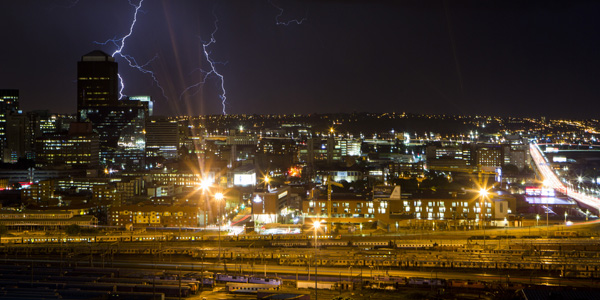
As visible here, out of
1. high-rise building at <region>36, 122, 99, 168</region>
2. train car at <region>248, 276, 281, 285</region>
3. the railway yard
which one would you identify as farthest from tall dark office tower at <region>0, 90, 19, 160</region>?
train car at <region>248, 276, 281, 285</region>

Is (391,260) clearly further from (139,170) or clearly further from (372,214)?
(139,170)

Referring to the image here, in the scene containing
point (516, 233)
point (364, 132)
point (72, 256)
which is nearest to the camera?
point (72, 256)

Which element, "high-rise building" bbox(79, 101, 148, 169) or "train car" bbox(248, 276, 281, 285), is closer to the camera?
"train car" bbox(248, 276, 281, 285)

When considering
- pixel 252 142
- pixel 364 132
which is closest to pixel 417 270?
pixel 252 142

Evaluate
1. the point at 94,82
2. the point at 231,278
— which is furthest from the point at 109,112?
the point at 231,278

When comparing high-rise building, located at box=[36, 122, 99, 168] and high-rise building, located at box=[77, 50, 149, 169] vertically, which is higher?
high-rise building, located at box=[77, 50, 149, 169]

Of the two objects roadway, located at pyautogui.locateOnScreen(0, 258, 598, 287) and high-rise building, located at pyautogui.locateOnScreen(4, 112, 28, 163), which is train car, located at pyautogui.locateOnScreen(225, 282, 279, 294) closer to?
roadway, located at pyautogui.locateOnScreen(0, 258, 598, 287)

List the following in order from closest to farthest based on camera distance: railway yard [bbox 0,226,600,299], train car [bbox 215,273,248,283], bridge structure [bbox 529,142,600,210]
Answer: railway yard [bbox 0,226,600,299] → train car [bbox 215,273,248,283] → bridge structure [bbox 529,142,600,210]
